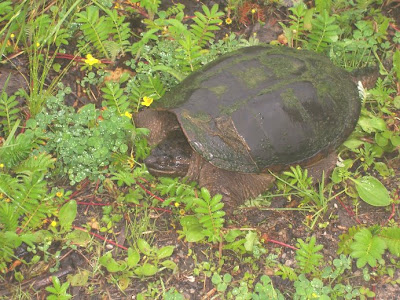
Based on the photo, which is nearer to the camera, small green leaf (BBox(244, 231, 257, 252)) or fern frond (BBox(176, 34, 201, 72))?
small green leaf (BBox(244, 231, 257, 252))

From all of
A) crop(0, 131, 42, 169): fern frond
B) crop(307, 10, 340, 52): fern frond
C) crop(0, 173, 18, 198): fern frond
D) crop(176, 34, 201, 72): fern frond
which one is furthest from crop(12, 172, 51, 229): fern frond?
crop(307, 10, 340, 52): fern frond

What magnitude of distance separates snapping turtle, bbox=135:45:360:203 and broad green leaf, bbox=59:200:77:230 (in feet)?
1.76

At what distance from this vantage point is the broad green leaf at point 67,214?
290cm

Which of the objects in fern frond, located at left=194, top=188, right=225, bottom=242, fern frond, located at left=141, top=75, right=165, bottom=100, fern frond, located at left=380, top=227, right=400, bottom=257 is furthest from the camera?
fern frond, located at left=141, top=75, right=165, bottom=100

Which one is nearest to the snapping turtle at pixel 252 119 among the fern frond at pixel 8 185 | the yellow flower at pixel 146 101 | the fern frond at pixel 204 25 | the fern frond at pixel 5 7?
the yellow flower at pixel 146 101

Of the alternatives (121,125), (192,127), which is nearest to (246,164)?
(192,127)

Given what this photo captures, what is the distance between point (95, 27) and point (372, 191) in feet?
7.58

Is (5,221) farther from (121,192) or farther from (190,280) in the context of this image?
(190,280)

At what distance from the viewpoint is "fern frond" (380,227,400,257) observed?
282cm

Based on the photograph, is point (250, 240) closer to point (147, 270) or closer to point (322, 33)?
point (147, 270)

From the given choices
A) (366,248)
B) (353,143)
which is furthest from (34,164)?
(353,143)

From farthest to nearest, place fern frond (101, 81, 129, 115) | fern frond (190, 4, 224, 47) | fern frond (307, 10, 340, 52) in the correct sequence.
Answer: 1. fern frond (307, 10, 340, 52)
2. fern frond (190, 4, 224, 47)
3. fern frond (101, 81, 129, 115)

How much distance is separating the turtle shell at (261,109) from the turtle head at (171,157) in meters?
0.22

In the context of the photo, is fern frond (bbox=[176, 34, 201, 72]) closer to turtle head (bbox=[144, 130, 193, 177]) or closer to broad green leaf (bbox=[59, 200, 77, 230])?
turtle head (bbox=[144, 130, 193, 177])
